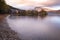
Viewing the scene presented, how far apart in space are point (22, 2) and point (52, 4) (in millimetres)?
1806

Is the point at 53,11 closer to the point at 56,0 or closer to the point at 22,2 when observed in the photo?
the point at 56,0

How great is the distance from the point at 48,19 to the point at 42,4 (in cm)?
258

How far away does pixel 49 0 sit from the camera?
702 centimetres

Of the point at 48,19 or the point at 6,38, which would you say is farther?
the point at 48,19

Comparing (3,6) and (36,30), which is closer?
(36,30)

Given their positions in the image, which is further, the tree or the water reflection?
the tree

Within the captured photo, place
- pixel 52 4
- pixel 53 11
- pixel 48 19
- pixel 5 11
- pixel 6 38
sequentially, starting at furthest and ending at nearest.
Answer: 1. pixel 5 11
2. pixel 48 19
3. pixel 52 4
4. pixel 53 11
5. pixel 6 38

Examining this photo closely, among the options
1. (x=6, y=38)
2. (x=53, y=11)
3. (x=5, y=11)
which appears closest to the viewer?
(x=6, y=38)

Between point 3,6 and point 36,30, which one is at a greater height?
point 3,6

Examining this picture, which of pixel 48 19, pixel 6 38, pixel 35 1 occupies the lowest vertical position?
pixel 48 19

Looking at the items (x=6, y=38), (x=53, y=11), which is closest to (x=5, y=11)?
(x=53, y=11)

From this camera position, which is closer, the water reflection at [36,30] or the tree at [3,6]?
the water reflection at [36,30]

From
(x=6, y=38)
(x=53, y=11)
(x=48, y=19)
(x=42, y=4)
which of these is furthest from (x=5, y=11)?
(x=6, y=38)

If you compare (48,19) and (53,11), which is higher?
(53,11)
